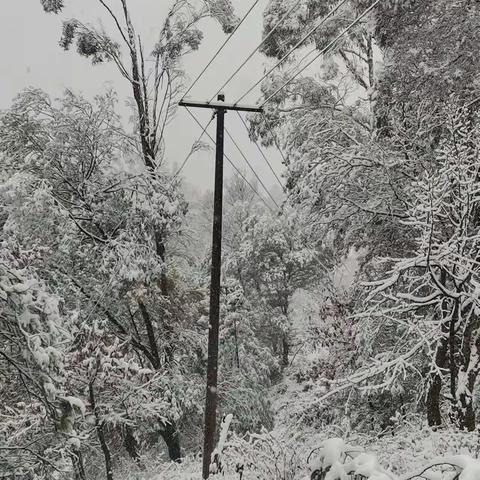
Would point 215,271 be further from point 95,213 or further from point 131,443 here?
point 131,443

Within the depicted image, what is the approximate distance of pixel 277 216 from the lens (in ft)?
39.5

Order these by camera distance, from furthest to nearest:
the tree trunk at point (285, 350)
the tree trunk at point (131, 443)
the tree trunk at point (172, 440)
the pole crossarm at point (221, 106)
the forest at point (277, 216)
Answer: the tree trunk at point (285, 350), the tree trunk at point (131, 443), the tree trunk at point (172, 440), the pole crossarm at point (221, 106), the forest at point (277, 216)

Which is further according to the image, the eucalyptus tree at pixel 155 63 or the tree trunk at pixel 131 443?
the tree trunk at pixel 131 443

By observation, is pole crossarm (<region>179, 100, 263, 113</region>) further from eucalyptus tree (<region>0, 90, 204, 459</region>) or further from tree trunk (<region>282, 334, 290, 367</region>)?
tree trunk (<region>282, 334, 290, 367</region>)

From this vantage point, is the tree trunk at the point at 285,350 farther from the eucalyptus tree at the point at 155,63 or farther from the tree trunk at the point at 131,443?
the eucalyptus tree at the point at 155,63

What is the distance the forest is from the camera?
284 inches

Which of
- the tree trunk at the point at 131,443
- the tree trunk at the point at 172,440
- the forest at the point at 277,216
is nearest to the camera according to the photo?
the forest at the point at 277,216

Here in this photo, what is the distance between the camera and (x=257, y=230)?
2556cm

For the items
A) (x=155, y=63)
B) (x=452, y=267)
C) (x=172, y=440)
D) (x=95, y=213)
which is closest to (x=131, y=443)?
(x=172, y=440)

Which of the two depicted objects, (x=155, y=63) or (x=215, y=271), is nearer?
(x=215, y=271)

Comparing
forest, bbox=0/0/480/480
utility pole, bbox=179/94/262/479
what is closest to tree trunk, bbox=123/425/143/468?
forest, bbox=0/0/480/480

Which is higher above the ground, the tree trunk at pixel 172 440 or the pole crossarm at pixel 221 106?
the pole crossarm at pixel 221 106

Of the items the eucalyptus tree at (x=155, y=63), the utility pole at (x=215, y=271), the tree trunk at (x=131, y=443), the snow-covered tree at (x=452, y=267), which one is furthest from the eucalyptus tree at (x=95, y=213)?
the snow-covered tree at (x=452, y=267)

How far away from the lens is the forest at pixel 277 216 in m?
7.21
